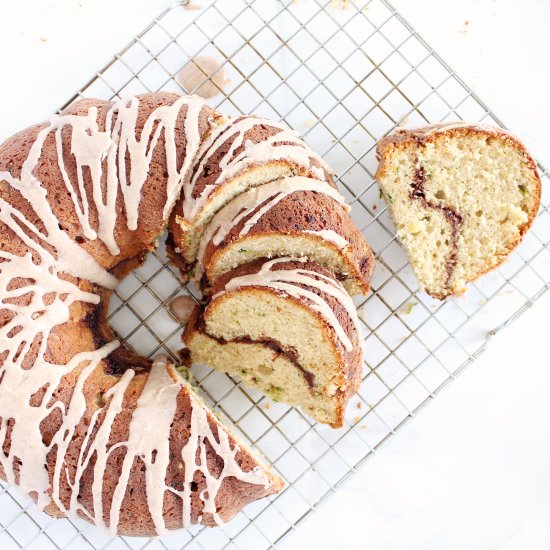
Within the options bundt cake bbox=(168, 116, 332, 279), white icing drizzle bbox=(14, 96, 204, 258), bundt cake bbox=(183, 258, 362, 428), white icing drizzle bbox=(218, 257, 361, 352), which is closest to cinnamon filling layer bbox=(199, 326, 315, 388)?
bundt cake bbox=(183, 258, 362, 428)

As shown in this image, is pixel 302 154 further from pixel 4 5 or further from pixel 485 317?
pixel 4 5

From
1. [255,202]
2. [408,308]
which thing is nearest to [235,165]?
[255,202]

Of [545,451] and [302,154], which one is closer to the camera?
[302,154]

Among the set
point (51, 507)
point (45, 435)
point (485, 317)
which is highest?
point (485, 317)

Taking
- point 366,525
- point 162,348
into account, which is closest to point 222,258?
point 162,348

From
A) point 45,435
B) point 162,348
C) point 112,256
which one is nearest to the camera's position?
point 45,435

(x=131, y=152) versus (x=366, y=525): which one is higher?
(x=131, y=152)

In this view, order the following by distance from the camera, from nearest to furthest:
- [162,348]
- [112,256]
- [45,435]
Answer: [45,435] → [112,256] → [162,348]
